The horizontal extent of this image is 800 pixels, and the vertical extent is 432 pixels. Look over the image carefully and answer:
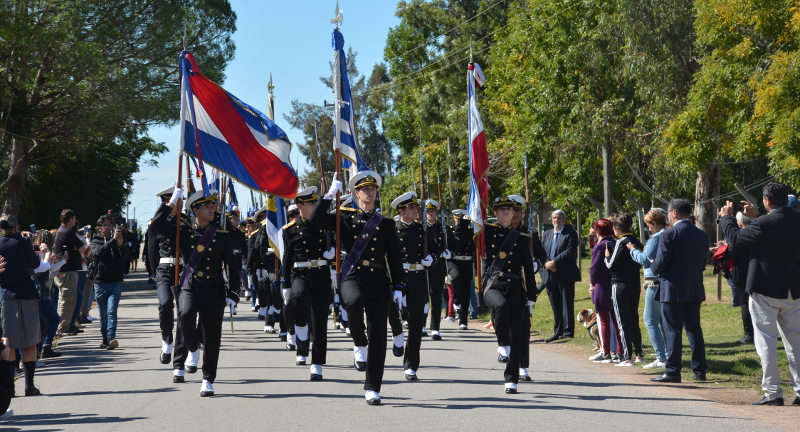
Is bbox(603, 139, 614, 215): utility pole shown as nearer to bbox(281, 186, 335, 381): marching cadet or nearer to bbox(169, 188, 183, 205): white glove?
bbox(281, 186, 335, 381): marching cadet

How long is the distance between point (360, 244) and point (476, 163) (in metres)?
2.91

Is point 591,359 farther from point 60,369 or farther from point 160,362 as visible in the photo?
point 60,369

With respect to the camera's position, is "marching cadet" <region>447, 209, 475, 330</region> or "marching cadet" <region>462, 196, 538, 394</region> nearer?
"marching cadet" <region>462, 196, 538, 394</region>

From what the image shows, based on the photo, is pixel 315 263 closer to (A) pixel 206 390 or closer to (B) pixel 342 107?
(B) pixel 342 107

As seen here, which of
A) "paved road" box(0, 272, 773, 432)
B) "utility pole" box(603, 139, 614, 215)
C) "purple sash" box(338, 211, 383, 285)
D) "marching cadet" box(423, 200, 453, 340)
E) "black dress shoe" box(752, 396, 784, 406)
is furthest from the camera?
"utility pole" box(603, 139, 614, 215)

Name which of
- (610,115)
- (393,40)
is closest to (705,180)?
(610,115)

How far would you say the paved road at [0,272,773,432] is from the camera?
7.43 metres

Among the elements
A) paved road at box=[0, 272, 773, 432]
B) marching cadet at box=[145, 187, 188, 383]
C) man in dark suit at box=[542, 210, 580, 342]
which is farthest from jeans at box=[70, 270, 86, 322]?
man in dark suit at box=[542, 210, 580, 342]

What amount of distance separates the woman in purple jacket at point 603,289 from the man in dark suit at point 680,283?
163 centimetres

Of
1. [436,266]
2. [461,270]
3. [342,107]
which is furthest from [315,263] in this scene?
[461,270]

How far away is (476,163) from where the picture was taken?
11000 millimetres

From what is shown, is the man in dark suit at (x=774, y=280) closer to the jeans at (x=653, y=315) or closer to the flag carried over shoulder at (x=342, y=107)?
the jeans at (x=653, y=315)

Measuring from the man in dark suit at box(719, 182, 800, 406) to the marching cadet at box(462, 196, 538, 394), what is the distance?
2.12 m

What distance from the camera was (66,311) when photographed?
15.0m
